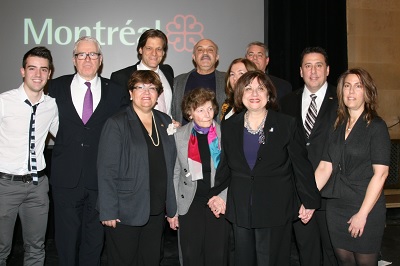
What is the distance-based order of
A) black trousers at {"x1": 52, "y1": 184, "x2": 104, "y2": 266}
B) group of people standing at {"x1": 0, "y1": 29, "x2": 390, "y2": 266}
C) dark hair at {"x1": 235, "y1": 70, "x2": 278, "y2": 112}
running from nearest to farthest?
group of people standing at {"x1": 0, "y1": 29, "x2": 390, "y2": 266}, dark hair at {"x1": 235, "y1": 70, "x2": 278, "y2": 112}, black trousers at {"x1": 52, "y1": 184, "x2": 104, "y2": 266}

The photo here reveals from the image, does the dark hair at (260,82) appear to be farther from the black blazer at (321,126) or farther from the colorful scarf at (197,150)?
the black blazer at (321,126)

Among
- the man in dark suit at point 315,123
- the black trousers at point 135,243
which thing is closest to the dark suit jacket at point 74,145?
the black trousers at point 135,243

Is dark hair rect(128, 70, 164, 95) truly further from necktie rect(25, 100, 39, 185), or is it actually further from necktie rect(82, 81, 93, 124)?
necktie rect(25, 100, 39, 185)

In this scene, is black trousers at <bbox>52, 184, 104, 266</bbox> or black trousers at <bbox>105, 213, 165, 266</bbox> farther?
black trousers at <bbox>52, 184, 104, 266</bbox>

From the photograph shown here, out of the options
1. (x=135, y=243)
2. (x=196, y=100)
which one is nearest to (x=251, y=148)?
(x=196, y=100)

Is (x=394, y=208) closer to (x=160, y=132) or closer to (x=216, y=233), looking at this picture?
(x=216, y=233)

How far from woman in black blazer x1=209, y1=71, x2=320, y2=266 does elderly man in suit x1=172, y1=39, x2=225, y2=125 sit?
100 cm

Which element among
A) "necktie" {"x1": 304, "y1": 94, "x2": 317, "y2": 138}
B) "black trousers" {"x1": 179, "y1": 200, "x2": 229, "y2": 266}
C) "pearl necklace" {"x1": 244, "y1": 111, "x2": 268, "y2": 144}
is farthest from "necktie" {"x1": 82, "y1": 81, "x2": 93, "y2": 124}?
"necktie" {"x1": 304, "y1": 94, "x2": 317, "y2": 138}

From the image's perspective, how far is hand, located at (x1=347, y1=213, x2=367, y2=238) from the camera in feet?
8.48

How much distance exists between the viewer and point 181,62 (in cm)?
518

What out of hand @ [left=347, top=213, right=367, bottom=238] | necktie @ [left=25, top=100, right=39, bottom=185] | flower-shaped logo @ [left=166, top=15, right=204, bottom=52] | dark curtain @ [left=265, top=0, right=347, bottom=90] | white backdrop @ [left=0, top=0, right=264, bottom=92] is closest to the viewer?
hand @ [left=347, top=213, right=367, bottom=238]

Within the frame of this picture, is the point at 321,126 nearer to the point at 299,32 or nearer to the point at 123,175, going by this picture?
the point at 123,175

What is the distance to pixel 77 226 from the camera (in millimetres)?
3307

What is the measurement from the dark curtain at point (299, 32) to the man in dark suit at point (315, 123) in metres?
2.03
